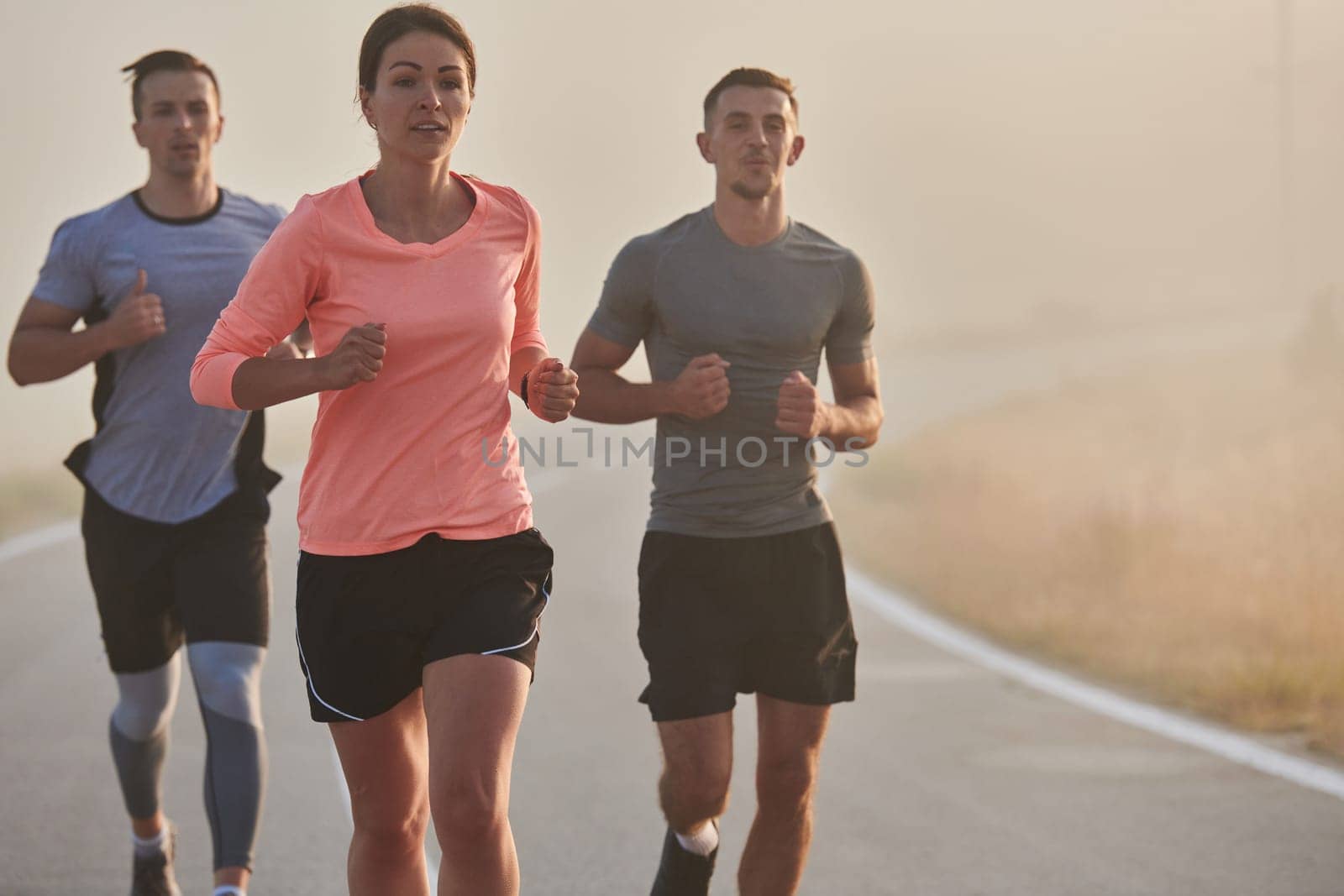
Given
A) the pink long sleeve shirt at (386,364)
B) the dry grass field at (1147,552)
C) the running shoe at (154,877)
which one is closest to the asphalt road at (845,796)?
the running shoe at (154,877)

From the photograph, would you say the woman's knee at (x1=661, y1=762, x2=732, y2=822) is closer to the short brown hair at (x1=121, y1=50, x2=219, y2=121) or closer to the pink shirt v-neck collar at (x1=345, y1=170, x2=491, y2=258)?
the pink shirt v-neck collar at (x1=345, y1=170, x2=491, y2=258)

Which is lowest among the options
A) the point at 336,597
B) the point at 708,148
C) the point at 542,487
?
the point at 542,487

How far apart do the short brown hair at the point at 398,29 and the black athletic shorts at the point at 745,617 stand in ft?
4.87

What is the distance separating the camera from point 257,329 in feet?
12.9

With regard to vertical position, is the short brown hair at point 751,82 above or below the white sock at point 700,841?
above

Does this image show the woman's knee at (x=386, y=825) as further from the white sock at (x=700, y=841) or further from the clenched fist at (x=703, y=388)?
the clenched fist at (x=703, y=388)

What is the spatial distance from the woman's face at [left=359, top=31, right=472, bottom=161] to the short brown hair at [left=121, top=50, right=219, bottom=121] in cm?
168

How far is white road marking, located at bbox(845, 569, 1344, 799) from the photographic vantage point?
7172mm

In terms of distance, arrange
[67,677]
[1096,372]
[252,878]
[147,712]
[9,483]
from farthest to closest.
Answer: [1096,372], [9,483], [67,677], [252,878], [147,712]

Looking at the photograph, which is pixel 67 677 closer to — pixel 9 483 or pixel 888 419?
pixel 9 483

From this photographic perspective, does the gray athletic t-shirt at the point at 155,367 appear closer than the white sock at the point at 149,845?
Yes

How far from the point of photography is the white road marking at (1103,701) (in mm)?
7172

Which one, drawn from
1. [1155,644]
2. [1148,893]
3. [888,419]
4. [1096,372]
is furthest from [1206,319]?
[1148,893]

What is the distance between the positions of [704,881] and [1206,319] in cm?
5959
